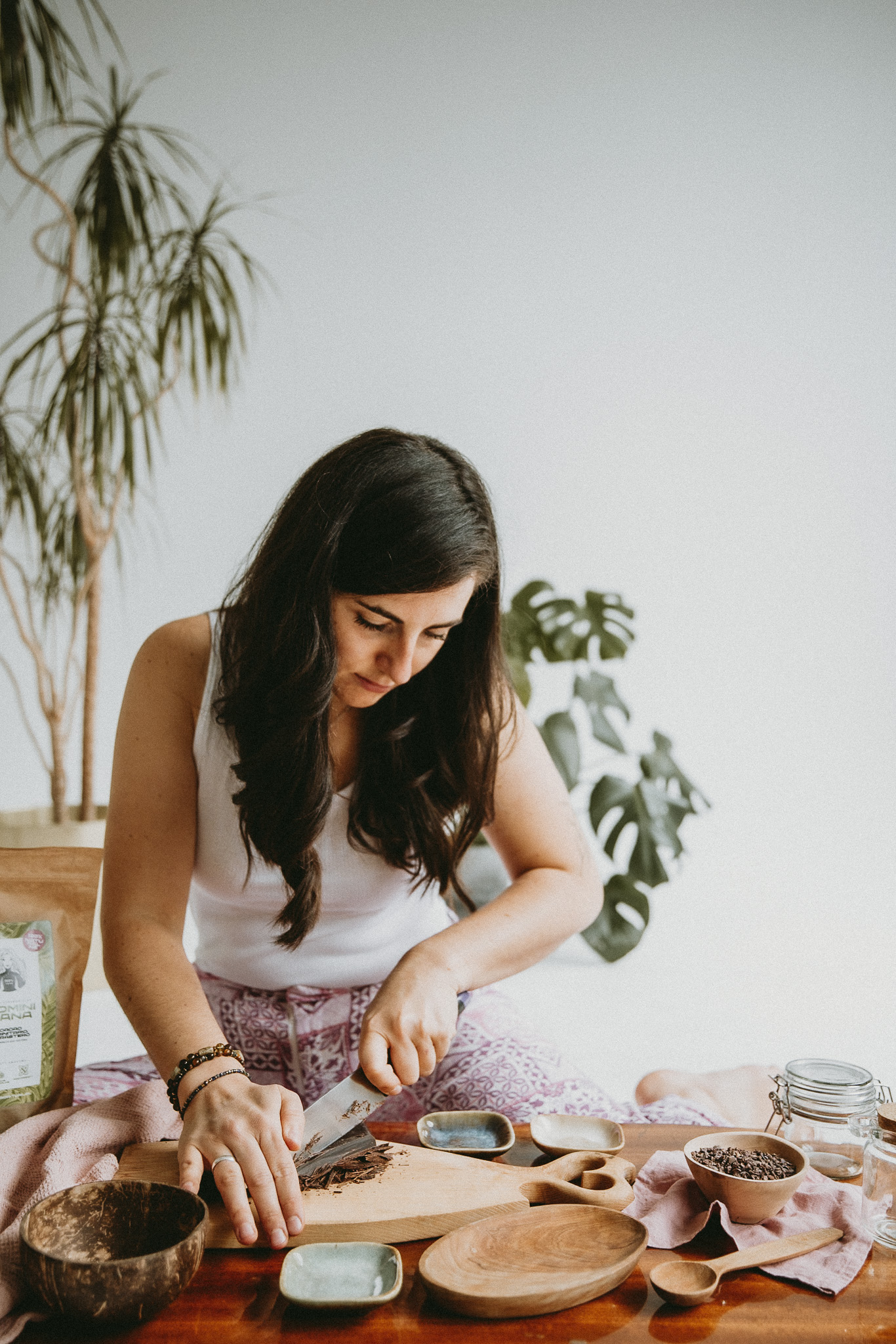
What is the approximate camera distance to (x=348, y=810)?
1.39m

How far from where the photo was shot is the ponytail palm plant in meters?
3.06

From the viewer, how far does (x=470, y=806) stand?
55.6 inches

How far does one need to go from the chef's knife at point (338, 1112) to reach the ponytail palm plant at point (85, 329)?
88.9 inches

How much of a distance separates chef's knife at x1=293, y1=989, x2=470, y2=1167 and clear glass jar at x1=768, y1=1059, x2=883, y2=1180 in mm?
384

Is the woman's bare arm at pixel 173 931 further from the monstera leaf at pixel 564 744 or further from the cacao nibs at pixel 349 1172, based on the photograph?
the monstera leaf at pixel 564 744

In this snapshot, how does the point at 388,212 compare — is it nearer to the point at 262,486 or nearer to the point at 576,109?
the point at 576,109

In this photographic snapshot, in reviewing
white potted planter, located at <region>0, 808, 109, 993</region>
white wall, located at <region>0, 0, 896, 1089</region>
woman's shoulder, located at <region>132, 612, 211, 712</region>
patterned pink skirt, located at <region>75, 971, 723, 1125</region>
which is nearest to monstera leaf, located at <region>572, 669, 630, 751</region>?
white wall, located at <region>0, 0, 896, 1089</region>

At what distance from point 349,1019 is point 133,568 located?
2208mm

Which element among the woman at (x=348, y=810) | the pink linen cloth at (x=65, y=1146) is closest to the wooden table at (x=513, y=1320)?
the pink linen cloth at (x=65, y=1146)

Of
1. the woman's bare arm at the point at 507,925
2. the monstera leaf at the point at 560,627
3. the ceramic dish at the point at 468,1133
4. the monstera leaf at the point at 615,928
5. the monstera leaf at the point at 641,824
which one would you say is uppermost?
the monstera leaf at the point at 560,627

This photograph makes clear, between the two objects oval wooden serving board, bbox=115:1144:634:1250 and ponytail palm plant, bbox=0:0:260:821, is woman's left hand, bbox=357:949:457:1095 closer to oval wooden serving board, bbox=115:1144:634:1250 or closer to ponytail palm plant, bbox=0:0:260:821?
oval wooden serving board, bbox=115:1144:634:1250

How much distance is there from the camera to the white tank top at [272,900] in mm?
1354

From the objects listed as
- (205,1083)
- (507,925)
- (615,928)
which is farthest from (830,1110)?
(615,928)

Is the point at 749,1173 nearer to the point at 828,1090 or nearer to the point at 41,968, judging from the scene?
the point at 828,1090
